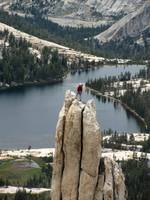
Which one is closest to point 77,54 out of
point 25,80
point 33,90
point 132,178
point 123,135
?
point 25,80

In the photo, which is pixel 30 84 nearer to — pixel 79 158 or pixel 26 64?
pixel 26 64

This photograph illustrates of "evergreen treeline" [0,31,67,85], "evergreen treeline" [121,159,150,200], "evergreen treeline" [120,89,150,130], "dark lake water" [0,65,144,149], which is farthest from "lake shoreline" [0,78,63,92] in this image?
"evergreen treeline" [121,159,150,200]

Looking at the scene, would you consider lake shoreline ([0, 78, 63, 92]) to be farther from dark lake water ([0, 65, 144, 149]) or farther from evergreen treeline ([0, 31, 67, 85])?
dark lake water ([0, 65, 144, 149])

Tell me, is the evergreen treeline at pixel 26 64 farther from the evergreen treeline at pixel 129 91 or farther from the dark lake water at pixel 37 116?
the evergreen treeline at pixel 129 91

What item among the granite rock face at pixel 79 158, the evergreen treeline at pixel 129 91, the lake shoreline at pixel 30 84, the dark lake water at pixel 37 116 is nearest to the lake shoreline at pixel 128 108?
the evergreen treeline at pixel 129 91

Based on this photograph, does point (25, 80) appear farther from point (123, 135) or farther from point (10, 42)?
point (123, 135)

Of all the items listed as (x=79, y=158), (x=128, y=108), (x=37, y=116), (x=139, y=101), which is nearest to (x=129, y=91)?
(x=128, y=108)

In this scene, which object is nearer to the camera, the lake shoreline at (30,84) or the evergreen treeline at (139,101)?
the evergreen treeline at (139,101)
